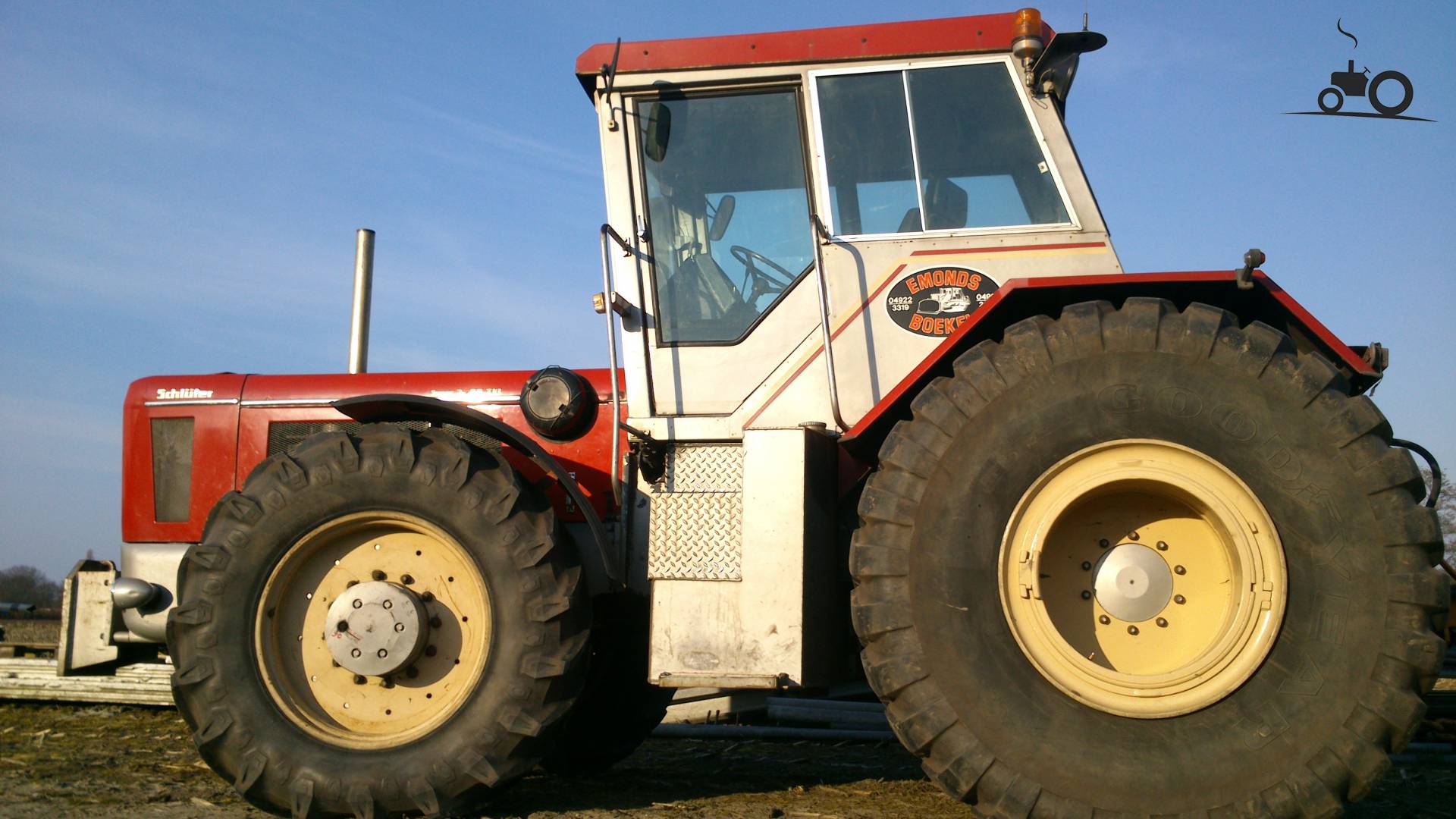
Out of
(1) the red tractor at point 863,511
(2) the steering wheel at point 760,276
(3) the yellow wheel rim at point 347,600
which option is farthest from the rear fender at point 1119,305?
(3) the yellow wheel rim at point 347,600

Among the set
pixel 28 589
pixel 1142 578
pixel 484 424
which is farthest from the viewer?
pixel 28 589

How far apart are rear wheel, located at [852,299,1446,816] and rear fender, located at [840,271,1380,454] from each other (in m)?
0.15

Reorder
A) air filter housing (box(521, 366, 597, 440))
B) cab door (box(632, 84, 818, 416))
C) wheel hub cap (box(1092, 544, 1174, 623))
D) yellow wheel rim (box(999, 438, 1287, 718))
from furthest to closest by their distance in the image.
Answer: air filter housing (box(521, 366, 597, 440)), cab door (box(632, 84, 818, 416)), wheel hub cap (box(1092, 544, 1174, 623)), yellow wheel rim (box(999, 438, 1287, 718))

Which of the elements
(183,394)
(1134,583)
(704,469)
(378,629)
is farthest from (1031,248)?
(183,394)

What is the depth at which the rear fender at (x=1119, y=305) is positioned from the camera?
3484 mm

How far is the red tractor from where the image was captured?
10.3 feet

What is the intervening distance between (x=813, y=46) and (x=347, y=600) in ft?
9.25

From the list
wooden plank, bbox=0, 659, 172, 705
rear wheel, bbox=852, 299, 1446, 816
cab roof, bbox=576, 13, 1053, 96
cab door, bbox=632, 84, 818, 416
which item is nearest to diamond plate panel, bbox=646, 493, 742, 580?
cab door, bbox=632, 84, 818, 416

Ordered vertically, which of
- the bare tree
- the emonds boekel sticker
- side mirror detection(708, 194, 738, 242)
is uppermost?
side mirror detection(708, 194, 738, 242)

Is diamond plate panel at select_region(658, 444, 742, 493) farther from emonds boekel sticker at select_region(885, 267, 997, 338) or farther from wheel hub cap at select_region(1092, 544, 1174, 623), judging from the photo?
wheel hub cap at select_region(1092, 544, 1174, 623)

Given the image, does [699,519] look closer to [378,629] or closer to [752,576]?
[752,576]

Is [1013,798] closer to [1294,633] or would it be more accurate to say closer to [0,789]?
[1294,633]

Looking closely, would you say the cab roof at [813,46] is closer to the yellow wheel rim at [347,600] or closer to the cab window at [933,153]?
the cab window at [933,153]

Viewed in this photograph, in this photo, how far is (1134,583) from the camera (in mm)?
3408
